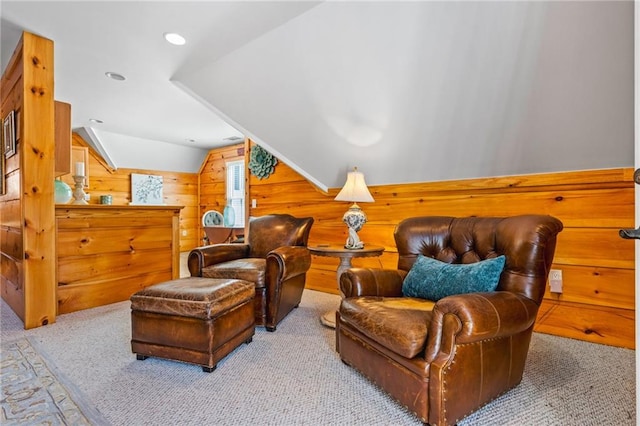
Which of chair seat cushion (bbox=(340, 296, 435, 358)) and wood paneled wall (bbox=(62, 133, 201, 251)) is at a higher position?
wood paneled wall (bbox=(62, 133, 201, 251))

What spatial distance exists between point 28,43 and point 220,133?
2942mm

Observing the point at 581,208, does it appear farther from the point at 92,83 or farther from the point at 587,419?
the point at 92,83

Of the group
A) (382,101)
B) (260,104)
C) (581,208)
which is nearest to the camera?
(581,208)

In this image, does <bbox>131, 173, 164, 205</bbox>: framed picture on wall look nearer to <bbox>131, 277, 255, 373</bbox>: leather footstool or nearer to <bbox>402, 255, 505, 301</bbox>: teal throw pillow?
<bbox>131, 277, 255, 373</bbox>: leather footstool

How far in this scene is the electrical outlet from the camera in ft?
7.52

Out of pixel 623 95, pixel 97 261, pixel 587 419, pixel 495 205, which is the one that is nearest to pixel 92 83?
pixel 97 261

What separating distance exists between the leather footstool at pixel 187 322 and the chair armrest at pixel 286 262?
50cm

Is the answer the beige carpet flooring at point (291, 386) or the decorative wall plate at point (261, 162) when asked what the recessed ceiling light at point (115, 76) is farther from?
the beige carpet flooring at point (291, 386)

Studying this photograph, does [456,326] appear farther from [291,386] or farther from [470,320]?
[291,386]

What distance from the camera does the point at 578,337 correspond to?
7.32ft

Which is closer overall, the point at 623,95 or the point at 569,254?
the point at 623,95

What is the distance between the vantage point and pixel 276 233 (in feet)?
9.93

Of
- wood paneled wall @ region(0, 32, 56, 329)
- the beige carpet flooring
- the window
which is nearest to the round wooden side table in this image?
the beige carpet flooring

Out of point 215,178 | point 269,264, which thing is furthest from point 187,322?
point 215,178
